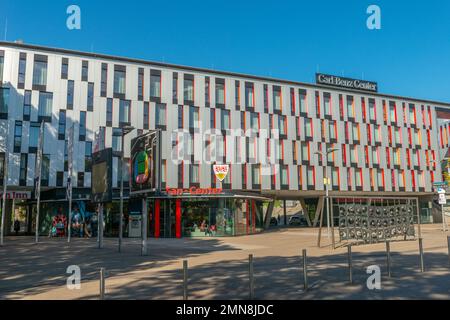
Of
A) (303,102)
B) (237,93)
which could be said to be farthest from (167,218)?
(303,102)

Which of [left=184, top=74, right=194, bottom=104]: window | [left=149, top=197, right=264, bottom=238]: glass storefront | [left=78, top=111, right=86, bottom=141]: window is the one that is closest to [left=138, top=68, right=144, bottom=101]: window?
[left=184, top=74, right=194, bottom=104]: window

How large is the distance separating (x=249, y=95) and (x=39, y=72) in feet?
71.2

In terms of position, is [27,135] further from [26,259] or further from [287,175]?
[287,175]

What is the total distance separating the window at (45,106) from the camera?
129 feet

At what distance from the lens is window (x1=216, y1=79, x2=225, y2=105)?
151 feet

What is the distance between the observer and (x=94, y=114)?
41.0 meters

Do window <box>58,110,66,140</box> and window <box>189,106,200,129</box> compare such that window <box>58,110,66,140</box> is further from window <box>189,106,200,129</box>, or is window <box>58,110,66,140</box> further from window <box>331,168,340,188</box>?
window <box>331,168,340,188</box>

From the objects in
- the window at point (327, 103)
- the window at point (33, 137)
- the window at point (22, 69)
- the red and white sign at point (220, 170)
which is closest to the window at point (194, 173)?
the red and white sign at point (220, 170)

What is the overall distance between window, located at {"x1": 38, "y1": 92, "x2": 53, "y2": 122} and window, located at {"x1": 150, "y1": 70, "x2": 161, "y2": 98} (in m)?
9.73

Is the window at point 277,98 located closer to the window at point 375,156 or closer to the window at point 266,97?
the window at point 266,97

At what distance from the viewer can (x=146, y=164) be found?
20.4m

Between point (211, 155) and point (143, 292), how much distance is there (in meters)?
34.5

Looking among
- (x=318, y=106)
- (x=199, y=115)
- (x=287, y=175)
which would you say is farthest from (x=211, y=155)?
(x=318, y=106)

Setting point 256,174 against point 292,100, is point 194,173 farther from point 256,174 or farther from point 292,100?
point 292,100
